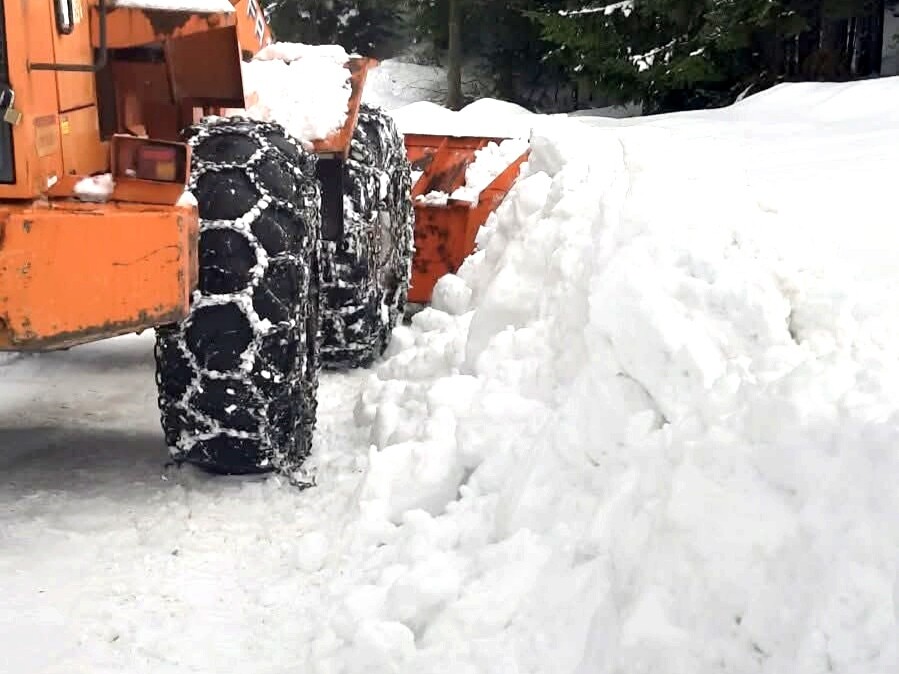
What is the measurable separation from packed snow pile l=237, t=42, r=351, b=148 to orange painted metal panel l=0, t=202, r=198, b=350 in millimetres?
1261

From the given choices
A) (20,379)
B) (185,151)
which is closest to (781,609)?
(185,151)

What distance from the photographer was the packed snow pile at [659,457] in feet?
7.15

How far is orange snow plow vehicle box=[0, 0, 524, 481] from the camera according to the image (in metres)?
3.20

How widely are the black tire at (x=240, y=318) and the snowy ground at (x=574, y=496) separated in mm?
195

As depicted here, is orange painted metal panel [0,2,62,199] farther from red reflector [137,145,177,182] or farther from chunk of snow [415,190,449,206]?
chunk of snow [415,190,449,206]

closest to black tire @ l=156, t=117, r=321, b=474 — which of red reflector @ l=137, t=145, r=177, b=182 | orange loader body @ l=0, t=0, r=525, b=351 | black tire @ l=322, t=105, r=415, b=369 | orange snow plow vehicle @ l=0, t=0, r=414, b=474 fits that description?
orange snow plow vehicle @ l=0, t=0, r=414, b=474

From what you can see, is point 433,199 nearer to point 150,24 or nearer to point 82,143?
point 150,24

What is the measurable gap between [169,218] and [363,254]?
2.14 meters

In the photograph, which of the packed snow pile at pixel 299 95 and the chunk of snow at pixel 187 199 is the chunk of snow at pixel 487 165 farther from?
the chunk of snow at pixel 187 199

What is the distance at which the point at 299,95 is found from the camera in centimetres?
475

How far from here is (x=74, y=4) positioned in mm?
3451

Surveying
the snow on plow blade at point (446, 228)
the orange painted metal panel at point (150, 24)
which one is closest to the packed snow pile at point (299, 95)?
the orange painted metal panel at point (150, 24)

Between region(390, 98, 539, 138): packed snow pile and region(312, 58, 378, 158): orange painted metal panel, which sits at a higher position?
region(312, 58, 378, 158): orange painted metal panel

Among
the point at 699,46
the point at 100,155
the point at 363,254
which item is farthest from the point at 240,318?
the point at 699,46
